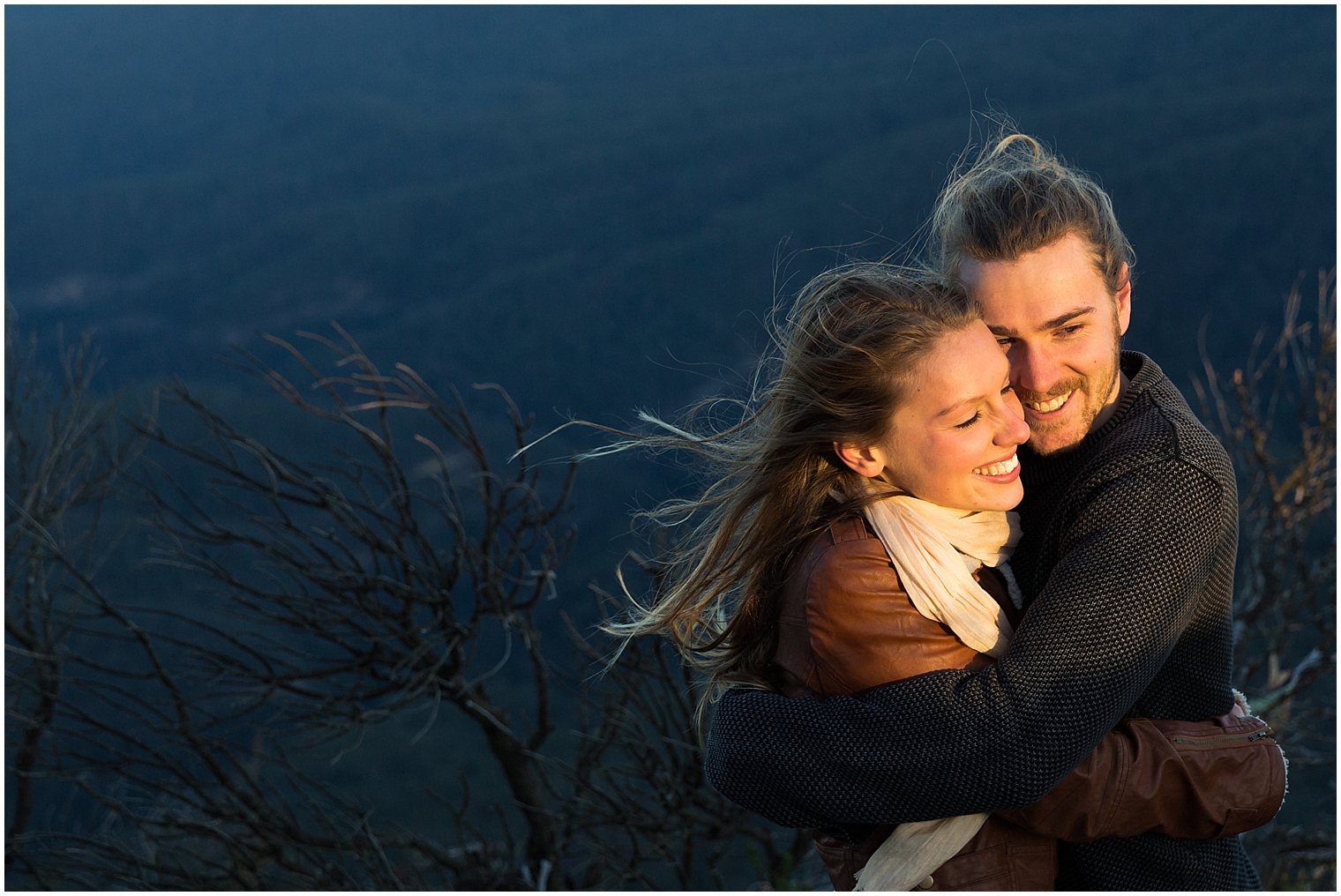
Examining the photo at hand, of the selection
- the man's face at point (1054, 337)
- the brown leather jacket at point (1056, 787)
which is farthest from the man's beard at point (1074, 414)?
the brown leather jacket at point (1056, 787)

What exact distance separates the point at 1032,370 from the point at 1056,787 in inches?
26.8

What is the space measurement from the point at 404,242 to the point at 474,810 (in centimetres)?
1285

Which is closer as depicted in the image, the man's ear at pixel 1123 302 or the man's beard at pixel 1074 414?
the man's beard at pixel 1074 414

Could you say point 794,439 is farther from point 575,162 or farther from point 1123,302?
point 575,162

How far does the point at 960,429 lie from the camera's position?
72.8 inches

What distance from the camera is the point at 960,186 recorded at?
2.16m

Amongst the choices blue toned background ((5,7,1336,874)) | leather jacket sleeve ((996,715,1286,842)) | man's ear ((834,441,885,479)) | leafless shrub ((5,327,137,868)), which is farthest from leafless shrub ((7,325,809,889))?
blue toned background ((5,7,1336,874))

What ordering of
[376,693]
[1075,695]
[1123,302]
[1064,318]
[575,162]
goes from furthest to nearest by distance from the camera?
[575,162], [376,693], [1123,302], [1064,318], [1075,695]

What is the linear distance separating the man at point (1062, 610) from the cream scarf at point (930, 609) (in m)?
0.08

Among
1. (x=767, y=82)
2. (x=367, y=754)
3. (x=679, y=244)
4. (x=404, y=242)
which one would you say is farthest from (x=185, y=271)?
(x=367, y=754)

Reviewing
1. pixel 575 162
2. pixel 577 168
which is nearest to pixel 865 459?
pixel 577 168

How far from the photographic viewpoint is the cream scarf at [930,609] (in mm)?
1730

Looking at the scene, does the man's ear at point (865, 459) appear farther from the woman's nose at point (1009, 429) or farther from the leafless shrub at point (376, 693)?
the leafless shrub at point (376, 693)

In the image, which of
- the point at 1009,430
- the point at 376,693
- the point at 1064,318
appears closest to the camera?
the point at 1009,430
